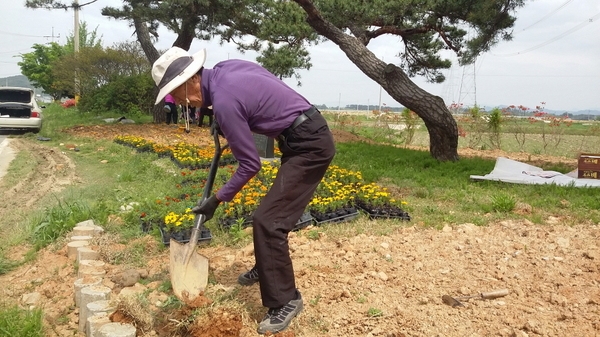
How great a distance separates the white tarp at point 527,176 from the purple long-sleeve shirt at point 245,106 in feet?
17.2

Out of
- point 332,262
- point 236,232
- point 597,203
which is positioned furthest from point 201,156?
point 597,203

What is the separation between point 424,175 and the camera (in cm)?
788

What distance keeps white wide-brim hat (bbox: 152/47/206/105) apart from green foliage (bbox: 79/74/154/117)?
54.1ft

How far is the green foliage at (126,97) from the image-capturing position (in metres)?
18.8

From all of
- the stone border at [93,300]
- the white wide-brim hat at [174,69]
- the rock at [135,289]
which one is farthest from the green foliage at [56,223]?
the white wide-brim hat at [174,69]

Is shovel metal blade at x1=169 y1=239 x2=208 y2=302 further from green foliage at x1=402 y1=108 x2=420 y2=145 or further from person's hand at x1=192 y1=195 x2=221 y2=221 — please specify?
green foliage at x1=402 y1=108 x2=420 y2=145

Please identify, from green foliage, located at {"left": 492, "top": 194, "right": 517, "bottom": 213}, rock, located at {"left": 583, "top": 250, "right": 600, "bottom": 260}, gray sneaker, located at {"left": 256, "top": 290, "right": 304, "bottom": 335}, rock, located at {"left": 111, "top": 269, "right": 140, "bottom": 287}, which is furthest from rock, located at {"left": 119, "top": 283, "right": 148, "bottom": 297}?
green foliage, located at {"left": 492, "top": 194, "right": 517, "bottom": 213}

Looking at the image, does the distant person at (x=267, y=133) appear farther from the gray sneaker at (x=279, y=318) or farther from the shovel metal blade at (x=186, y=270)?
the shovel metal blade at (x=186, y=270)

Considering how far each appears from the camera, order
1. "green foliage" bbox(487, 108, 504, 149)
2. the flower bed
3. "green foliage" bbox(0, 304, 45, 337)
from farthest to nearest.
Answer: "green foliage" bbox(487, 108, 504, 149)
the flower bed
"green foliage" bbox(0, 304, 45, 337)

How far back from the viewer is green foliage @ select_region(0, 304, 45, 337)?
2844mm

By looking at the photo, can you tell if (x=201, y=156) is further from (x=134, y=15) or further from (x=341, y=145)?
(x=134, y=15)

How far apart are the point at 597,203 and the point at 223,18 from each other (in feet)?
35.3

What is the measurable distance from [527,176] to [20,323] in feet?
22.5

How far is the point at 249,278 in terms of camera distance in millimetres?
3594
